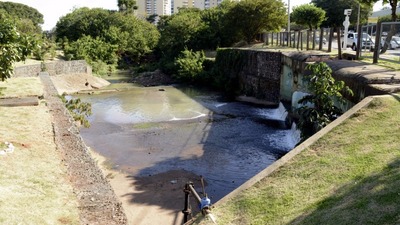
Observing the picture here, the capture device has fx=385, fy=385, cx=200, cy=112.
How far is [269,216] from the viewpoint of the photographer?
6.45m

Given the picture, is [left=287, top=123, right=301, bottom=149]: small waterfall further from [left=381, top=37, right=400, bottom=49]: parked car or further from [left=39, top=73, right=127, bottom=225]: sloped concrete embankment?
[left=39, top=73, right=127, bottom=225]: sloped concrete embankment

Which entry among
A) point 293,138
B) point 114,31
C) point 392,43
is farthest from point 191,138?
point 114,31

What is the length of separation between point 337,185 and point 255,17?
3576cm

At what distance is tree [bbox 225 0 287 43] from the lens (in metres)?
40.1

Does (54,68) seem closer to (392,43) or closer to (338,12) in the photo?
(392,43)

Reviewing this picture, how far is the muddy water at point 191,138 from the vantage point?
15.2 m

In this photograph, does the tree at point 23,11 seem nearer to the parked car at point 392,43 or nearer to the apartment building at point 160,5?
the apartment building at point 160,5

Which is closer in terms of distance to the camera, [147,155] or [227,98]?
Result: [147,155]

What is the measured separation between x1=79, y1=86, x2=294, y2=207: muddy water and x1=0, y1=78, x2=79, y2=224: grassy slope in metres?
4.23

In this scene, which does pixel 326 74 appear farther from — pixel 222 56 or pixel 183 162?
pixel 222 56

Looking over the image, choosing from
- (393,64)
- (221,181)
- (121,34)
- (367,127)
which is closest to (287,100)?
(393,64)

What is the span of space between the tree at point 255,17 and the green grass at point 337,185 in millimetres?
32880

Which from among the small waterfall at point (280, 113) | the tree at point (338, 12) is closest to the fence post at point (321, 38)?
the small waterfall at point (280, 113)

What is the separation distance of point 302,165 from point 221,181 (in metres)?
6.44
